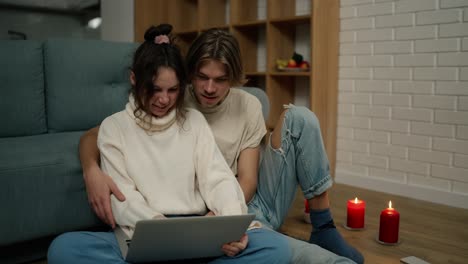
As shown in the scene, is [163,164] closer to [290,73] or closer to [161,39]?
[161,39]

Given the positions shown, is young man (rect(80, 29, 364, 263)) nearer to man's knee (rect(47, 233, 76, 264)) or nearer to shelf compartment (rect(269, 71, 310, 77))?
man's knee (rect(47, 233, 76, 264))

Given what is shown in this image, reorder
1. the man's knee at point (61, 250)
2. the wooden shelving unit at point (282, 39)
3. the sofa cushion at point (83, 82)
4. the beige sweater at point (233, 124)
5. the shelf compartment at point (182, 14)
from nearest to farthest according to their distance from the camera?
the man's knee at point (61, 250) → the beige sweater at point (233, 124) → the sofa cushion at point (83, 82) → the wooden shelving unit at point (282, 39) → the shelf compartment at point (182, 14)

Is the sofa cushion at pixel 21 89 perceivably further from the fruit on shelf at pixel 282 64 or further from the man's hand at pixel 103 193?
the fruit on shelf at pixel 282 64

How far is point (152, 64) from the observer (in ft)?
4.48

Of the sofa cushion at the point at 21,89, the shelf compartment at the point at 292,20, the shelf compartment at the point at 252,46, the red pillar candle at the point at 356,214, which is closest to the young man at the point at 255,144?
the red pillar candle at the point at 356,214

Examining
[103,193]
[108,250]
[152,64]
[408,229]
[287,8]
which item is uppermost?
[287,8]

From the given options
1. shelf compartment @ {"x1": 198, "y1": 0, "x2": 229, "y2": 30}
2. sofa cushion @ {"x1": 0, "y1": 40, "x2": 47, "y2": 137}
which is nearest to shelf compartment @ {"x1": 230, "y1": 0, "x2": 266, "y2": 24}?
shelf compartment @ {"x1": 198, "y1": 0, "x2": 229, "y2": 30}

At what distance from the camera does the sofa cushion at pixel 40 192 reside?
1521mm

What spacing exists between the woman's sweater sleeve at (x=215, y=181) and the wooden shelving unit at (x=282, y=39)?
4.94 feet

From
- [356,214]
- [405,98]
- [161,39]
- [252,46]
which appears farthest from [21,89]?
[405,98]

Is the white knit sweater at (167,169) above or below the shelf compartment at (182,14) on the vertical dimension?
below

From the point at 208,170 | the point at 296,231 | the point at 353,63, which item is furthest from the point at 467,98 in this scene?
the point at 208,170

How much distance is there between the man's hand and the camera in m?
1.33

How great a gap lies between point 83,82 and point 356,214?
132cm
